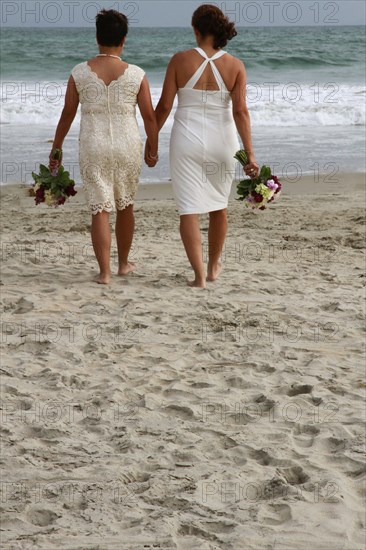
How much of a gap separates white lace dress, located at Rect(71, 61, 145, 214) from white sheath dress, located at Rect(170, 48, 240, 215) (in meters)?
0.30

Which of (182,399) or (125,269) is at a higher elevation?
(125,269)

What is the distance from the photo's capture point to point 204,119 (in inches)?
225

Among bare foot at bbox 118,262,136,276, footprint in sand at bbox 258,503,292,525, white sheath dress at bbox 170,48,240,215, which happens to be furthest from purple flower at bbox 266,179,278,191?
footprint in sand at bbox 258,503,292,525

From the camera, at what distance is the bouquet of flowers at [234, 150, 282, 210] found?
5.77 meters

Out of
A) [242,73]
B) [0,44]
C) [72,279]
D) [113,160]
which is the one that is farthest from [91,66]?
[0,44]

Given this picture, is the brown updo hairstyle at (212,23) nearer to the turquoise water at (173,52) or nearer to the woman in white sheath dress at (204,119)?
the woman in white sheath dress at (204,119)

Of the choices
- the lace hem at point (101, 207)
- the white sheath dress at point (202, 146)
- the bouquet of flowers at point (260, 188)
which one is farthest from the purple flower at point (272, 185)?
the lace hem at point (101, 207)

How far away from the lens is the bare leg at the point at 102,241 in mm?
5977

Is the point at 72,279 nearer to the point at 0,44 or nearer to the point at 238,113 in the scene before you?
the point at 238,113

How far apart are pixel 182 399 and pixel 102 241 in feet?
6.69

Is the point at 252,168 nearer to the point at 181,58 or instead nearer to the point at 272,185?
the point at 272,185

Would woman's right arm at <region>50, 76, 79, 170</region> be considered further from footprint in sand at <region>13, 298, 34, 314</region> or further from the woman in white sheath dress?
footprint in sand at <region>13, 298, 34, 314</region>

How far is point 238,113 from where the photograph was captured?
18.7 feet

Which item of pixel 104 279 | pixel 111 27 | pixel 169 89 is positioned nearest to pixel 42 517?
pixel 104 279
